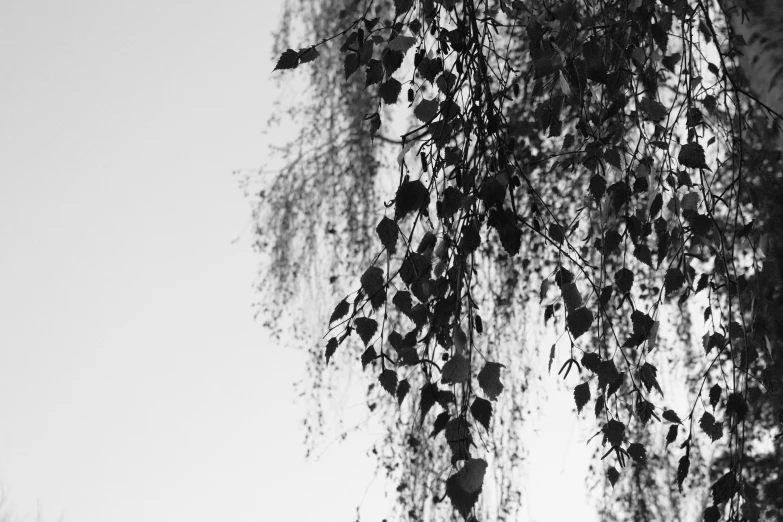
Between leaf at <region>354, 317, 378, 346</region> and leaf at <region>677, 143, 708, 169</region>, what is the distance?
0.51 m

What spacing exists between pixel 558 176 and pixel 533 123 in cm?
21

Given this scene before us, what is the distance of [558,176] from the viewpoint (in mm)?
3230

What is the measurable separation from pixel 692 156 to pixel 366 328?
1.76ft

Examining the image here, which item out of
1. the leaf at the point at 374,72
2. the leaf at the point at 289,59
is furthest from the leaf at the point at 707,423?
the leaf at the point at 289,59

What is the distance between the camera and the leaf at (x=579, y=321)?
4.39 feet

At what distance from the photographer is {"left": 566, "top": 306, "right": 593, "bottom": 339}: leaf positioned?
4.39 ft

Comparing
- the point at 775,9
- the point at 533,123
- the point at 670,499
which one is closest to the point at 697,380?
the point at 670,499

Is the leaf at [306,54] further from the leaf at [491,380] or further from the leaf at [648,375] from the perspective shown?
the leaf at [648,375]

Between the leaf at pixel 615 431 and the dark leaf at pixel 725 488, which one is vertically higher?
the leaf at pixel 615 431

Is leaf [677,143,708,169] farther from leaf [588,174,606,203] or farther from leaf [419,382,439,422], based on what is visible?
leaf [419,382,439,422]

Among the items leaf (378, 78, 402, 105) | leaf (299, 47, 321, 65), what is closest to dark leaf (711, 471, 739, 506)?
leaf (378, 78, 402, 105)

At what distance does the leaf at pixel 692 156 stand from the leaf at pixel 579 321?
0.26 meters

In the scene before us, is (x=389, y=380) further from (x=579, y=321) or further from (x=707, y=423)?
(x=707, y=423)

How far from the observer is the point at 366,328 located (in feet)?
4.36
